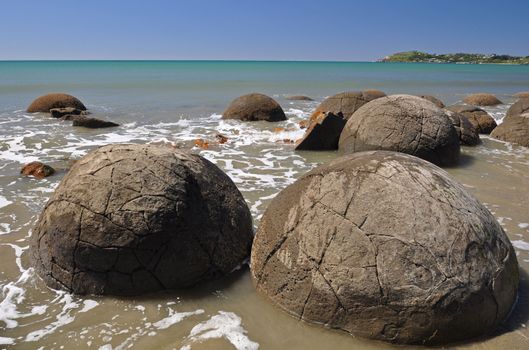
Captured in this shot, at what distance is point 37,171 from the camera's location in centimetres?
702

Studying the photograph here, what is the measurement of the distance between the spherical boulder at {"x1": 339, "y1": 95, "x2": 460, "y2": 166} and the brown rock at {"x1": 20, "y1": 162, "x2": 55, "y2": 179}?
5.06 m

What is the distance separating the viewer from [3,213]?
5402mm

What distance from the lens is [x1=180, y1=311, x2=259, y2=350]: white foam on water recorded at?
294cm

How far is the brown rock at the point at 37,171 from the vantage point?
6.99m

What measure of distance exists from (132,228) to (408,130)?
5.45m

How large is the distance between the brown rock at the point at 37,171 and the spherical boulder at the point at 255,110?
22.6ft

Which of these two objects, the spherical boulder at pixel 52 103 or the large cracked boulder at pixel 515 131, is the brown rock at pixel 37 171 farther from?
the large cracked boulder at pixel 515 131

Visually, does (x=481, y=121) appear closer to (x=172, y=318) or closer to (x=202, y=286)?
(x=202, y=286)

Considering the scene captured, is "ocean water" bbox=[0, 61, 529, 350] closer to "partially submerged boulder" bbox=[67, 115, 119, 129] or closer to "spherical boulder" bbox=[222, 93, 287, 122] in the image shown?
"partially submerged boulder" bbox=[67, 115, 119, 129]

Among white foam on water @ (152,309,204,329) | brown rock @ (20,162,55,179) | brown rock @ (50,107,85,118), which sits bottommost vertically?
white foam on water @ (152,309,204,329)

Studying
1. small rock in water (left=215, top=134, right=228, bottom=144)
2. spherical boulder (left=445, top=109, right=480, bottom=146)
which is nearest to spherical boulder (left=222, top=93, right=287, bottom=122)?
small rock in water (left=215, top=134, right=228, bottom=144)

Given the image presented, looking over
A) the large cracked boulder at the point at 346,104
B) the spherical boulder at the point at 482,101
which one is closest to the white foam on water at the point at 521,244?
A: the large cracked boulder at the point at 346,104

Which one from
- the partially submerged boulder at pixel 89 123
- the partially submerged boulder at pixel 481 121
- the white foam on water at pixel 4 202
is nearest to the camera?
the white foam on water at pixel 4 202

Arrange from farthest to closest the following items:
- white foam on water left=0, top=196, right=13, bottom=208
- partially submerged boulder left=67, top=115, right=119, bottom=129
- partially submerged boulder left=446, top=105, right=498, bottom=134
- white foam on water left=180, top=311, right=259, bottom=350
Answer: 1. partially submerged boulder left=67, top=115, right=119, bottom=129
2. partially submerged boulder left=446, top=105, right=498, bottom=134
3. white foam on water left=0, top=196, right=13, bottom=208
4. white foam on water left=180, top=311, right=259, bottom=350
